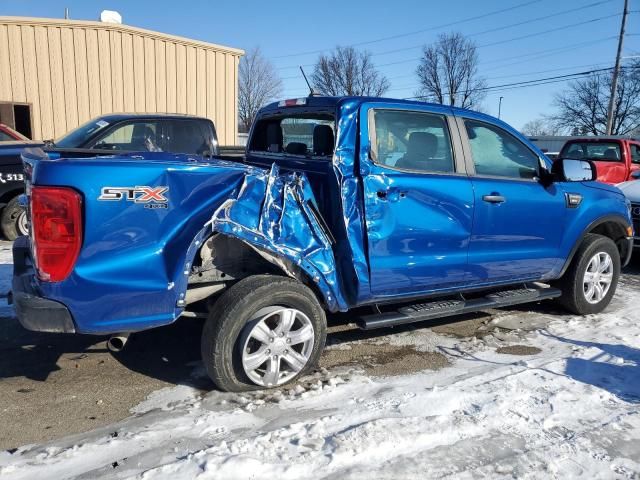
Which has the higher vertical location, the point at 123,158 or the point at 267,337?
the point at 123,158

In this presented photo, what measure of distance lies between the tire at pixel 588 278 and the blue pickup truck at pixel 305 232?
2 centimetres

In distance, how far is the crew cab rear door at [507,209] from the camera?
4523 millimetres

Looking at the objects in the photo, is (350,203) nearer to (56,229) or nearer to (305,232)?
(305,232)

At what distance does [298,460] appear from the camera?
2.81m

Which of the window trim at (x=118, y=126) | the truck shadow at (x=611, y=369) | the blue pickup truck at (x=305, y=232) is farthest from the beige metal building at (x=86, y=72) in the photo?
the truck shadow at (x=611, y=369)

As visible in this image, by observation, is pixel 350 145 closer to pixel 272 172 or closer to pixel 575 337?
pixel 272 172

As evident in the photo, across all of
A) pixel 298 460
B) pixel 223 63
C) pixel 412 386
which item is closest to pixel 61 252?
pixel 298 460

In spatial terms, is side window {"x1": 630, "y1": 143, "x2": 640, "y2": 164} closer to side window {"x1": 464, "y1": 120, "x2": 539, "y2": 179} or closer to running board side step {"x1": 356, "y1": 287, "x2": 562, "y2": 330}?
running board side step {"x1": 356, "y1": 287, "x2": 562, "y2": 330}

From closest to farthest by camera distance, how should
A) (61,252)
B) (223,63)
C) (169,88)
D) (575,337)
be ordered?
(61,252), (575,337), (169,88), (223,63)

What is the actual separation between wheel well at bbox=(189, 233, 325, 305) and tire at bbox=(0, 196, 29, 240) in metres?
5.70

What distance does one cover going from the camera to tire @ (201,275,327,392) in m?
3.44

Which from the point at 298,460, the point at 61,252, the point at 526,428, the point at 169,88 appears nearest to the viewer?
the point at 298,460

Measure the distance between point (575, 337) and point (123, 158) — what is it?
4.01 m

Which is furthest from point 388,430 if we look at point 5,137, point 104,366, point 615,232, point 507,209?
point 5,137
